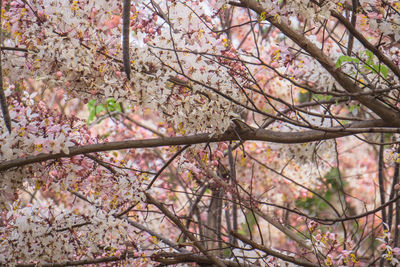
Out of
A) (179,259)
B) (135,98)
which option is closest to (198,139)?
(135,98)

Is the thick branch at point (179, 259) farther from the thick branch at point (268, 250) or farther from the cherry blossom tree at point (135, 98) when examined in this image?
the thick branch at point (268, 250)

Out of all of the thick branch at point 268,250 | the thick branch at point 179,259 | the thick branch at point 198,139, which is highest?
the thick branch at point 198,139

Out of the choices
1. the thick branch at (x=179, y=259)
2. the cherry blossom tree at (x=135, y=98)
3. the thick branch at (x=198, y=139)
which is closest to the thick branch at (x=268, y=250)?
the cherry blossom tree at (x=135, y=98)

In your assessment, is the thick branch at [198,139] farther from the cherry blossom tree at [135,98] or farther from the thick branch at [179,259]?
the thick branch at [179,259]

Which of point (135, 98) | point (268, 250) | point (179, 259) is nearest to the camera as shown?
point (135, 98)

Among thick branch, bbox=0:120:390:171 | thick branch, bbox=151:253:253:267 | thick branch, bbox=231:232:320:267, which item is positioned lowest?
thick branch, bbox=231:232:320:267

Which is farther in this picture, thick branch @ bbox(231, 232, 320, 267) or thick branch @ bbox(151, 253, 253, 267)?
thick branch @ bbox(151, 253, 253, 267)

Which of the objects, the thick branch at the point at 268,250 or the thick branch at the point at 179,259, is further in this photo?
the thick branch at the point at 179,259

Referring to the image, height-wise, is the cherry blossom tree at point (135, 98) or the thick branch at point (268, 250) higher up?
the cherry blossom tree at point (135, 98)

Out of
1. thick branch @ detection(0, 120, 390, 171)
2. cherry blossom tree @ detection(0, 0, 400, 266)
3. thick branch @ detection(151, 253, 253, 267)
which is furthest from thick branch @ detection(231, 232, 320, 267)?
thick branch @ detection(0, 120, 390, 171)

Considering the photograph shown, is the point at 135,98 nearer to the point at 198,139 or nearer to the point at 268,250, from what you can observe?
the point at 198,139

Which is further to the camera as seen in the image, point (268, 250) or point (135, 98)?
point (268, 250)

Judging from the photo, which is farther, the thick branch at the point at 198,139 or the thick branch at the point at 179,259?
the thick branch at the point at 179,259

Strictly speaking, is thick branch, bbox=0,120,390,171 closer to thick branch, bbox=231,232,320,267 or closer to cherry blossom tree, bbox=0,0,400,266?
cherry blossom tree, bbox=0,0,400,266
